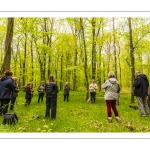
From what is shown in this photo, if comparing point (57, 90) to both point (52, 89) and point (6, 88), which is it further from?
point (6, 88)

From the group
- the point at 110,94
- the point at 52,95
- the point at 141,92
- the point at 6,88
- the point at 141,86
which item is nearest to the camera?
the point at 110,94

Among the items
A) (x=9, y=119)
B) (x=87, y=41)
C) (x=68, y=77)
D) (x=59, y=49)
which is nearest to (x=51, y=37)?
(x=59, y=49)

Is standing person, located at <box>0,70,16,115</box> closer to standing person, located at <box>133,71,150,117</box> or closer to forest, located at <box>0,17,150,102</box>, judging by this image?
forest, located at <box>0,17,150,102</box>

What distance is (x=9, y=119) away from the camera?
7.75 metres

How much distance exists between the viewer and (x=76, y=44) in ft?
81.4

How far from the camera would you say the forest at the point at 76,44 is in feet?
57.6

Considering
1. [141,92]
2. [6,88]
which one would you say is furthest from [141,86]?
[6,88]

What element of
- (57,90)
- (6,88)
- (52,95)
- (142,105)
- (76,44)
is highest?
(76,44)

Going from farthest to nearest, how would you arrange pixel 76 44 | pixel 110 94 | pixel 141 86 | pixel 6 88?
pixel 76 44, pixel 141 86, pixel 6 88, pixel 110 94

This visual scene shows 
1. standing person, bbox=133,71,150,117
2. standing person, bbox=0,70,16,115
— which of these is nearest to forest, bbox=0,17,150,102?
standing person, bbox=0,70,16,115

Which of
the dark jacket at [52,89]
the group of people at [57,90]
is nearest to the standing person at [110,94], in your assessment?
the group of people at [57,90]

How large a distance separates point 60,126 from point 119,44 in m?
28.5

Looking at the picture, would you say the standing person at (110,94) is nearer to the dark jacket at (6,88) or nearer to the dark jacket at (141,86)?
the dark jacket at (141,86)
